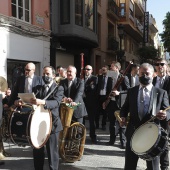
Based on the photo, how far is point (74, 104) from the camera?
16.8 feet

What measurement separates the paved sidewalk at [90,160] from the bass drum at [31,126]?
1.26m

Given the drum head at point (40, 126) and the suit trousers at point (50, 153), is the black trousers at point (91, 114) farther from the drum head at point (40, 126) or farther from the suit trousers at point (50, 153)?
the drum head at point (40, 126)

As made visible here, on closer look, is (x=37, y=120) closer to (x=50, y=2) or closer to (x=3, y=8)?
(x=3, y=8)

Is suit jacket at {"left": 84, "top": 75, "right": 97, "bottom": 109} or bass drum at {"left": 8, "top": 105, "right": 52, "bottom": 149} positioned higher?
suit jacket at {"left": 84, "top": 75, "right": 97, "bottom": 109}

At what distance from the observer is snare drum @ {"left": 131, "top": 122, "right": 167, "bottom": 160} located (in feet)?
11.8

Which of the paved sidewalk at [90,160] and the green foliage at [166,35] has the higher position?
the green foliage at [166,35]

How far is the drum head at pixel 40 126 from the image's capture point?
4.14 metres

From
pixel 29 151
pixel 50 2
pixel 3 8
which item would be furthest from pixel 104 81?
pixel 50 2

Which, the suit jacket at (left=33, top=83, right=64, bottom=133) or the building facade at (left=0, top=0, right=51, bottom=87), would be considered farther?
the building facade at (left=0, top=0, right=51, bottom=87)

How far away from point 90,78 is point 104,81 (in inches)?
30.2

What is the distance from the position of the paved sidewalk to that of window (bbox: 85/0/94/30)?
1195 centimetres

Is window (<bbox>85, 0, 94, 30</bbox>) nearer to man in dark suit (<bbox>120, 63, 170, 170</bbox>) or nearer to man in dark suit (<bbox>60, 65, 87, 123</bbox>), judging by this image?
man in dark suit (<bbox>60, 65, 87, 123</bbox>)

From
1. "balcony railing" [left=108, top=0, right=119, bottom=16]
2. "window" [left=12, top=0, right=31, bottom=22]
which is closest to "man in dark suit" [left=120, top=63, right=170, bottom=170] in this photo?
"window" [left=12, top=0, right=31, bottom=22]

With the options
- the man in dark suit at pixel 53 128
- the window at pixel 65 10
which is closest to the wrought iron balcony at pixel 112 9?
the window at pixel 65 10
